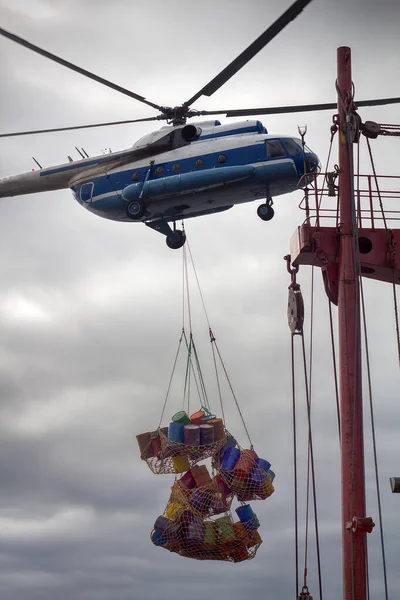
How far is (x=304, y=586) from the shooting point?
51.5 feet

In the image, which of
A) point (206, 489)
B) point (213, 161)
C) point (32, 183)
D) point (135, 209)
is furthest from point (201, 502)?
point (32, 183)

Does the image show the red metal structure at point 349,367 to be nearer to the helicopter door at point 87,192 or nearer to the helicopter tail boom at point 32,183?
the helicopter door at point 87,192

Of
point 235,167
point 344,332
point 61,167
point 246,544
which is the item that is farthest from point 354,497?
point 61,167

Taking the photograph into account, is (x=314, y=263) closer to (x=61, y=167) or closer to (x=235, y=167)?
(x=235, y=167)

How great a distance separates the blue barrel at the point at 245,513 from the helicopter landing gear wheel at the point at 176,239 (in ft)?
38.7

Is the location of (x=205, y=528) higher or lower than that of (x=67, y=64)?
lower

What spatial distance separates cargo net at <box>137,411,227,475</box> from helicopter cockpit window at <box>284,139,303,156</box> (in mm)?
10394

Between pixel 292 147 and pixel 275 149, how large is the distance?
0.53 meters

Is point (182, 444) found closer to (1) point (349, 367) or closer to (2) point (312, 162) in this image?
(1) point (349, 367)

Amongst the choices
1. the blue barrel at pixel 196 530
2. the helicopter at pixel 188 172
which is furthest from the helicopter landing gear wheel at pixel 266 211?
the blue barrel at pixel 196 530

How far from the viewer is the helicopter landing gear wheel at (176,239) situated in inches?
1198

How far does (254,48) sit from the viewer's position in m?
19.8

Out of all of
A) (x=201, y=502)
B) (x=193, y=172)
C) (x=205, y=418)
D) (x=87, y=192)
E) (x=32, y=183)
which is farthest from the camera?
(x=32, y=183)

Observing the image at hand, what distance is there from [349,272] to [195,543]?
661 cm
